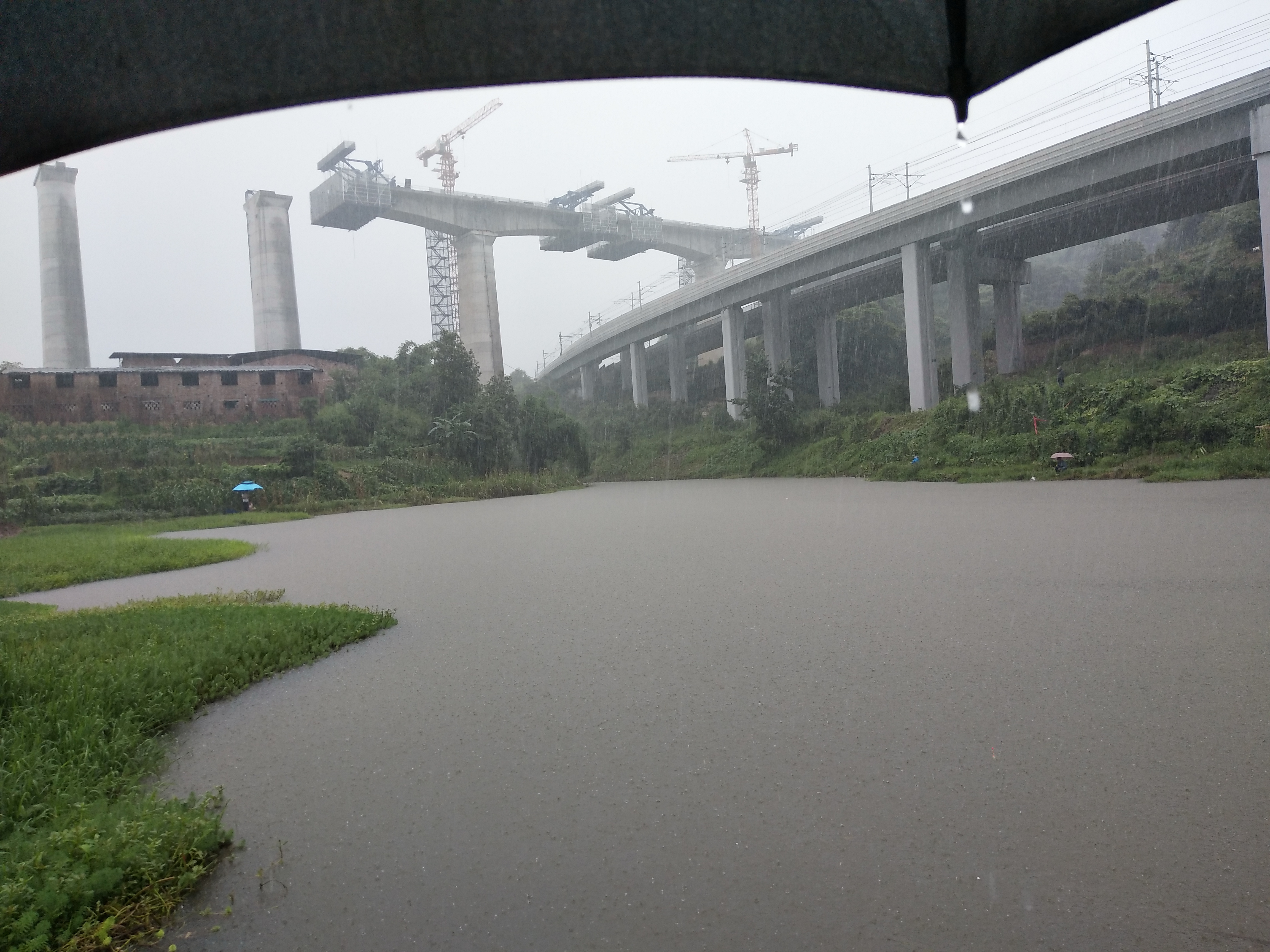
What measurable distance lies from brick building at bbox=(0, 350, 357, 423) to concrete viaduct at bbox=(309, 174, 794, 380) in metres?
4.97

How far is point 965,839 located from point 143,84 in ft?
8.45

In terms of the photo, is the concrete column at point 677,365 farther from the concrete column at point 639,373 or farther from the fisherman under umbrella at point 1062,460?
the fisherman under umbrella at point 1062,460

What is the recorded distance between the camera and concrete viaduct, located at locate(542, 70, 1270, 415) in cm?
1491

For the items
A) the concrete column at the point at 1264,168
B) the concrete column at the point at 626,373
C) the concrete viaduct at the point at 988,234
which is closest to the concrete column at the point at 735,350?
the concrete viaduct at the point at 988,234

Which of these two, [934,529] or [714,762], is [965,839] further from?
[934,529]

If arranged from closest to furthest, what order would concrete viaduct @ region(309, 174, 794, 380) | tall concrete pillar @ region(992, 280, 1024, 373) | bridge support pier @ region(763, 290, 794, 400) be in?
concrete viaduct @ region(309, 174, 794, 380) → tall concrete pillar @ region(992, 280, 1024, 373) → bridge support pier @ region(763, 290, 794, 400)

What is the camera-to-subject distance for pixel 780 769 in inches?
118

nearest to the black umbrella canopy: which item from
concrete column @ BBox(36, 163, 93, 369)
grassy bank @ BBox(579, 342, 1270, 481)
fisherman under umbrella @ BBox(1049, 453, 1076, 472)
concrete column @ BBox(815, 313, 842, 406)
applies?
concrete column @ BBox(36, 163, 93, 369)

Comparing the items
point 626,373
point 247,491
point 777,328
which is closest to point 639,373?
point 626,373

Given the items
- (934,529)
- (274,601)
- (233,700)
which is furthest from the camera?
(934,529)

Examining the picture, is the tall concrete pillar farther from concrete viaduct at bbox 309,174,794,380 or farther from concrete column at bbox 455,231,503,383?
concrete column at bbox 455,231,503,383

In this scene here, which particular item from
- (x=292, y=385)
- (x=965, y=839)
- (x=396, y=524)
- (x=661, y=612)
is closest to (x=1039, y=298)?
(x=292, y=385)

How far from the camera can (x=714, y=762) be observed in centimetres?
308

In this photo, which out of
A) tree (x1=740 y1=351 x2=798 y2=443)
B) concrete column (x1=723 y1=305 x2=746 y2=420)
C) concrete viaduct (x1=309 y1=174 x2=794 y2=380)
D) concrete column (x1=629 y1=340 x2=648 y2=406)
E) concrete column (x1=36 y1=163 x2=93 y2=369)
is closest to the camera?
concrete column (x1=36 y1=163 x2=93 y2=369)
